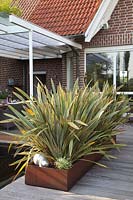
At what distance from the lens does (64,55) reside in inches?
466

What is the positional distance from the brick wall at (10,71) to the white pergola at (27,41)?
63cm

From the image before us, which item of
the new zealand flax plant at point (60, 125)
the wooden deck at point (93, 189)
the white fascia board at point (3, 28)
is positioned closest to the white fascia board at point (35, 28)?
the white fascia board at point (3, 28)

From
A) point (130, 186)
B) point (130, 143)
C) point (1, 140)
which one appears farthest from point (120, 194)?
point (1, 140)

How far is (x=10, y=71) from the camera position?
14766 mm

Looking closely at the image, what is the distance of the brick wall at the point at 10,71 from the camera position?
1473 cm

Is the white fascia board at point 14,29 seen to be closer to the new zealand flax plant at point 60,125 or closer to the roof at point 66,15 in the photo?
the roof at point 66,15

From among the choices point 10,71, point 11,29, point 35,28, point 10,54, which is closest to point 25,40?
point 11,29

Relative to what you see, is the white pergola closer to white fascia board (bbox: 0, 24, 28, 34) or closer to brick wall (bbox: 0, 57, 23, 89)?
white fascia board (bbox: 0, 24, 28, 34)

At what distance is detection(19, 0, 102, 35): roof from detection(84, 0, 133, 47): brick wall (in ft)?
2.38

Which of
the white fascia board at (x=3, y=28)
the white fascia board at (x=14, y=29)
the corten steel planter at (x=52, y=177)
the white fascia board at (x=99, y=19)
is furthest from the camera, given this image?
the white fascia board at (x=99, y=19)

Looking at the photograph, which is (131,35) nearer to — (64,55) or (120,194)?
(64,55)

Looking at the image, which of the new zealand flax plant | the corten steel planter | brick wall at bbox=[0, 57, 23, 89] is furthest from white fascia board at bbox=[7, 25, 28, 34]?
brick wall at bbox=[0, 57, 23, 89]

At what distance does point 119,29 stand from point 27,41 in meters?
3.27

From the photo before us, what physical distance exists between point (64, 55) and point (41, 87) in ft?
24.3
